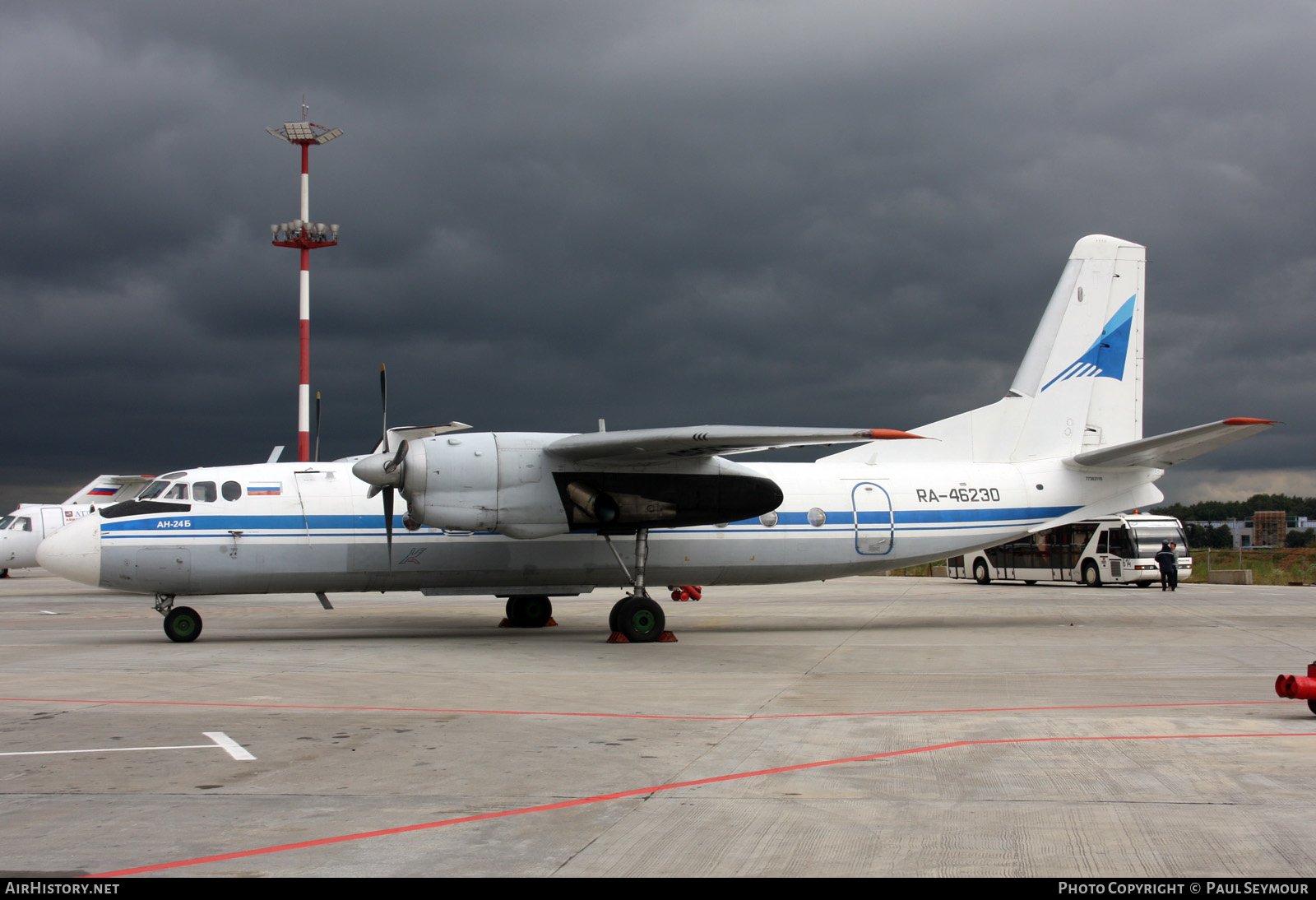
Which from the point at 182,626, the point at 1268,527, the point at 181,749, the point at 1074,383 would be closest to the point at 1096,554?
the point at 1074,383

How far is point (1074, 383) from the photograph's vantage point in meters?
21.6

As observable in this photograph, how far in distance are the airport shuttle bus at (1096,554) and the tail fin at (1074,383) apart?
43.3 ft

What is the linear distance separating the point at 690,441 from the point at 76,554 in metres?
10.6

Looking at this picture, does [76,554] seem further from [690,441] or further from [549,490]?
[690,441]

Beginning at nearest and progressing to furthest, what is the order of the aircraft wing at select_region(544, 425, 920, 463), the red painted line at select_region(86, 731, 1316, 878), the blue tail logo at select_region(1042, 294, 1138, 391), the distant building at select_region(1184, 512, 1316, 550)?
the red painted line at select_region(86, 731, 1316, 878) → the aircraft wing at select_region(544, 425, 920, 463) → the blue tail logo at select_region(1042, 294, 1138, 391) → the distant building at select_region(1184, 512, 1316, 550)

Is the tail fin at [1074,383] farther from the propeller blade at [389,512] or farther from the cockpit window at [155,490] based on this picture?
the cockpit window at [155,490]

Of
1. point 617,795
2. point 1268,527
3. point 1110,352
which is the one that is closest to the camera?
point 617,795

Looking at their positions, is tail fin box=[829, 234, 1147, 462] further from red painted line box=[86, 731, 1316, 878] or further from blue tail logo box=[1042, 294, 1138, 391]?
red painted line box=[86, 731, 1316, 878]

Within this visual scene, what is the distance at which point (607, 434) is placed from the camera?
648 inches

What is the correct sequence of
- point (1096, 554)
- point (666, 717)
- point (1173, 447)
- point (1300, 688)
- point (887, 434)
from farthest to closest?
point (1096, 554), point (1173, 447), point (887, 434), point (666, 717), point (1300, 688)

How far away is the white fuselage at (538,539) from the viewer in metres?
17.2

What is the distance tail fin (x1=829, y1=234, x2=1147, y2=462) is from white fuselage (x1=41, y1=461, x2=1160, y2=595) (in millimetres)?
605

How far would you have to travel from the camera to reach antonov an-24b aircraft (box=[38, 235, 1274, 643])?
1666 cm

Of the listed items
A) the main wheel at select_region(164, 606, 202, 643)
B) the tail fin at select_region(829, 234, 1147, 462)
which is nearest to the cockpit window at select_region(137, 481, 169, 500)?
the main wheel at select_region(164, 606, 202, 643)
